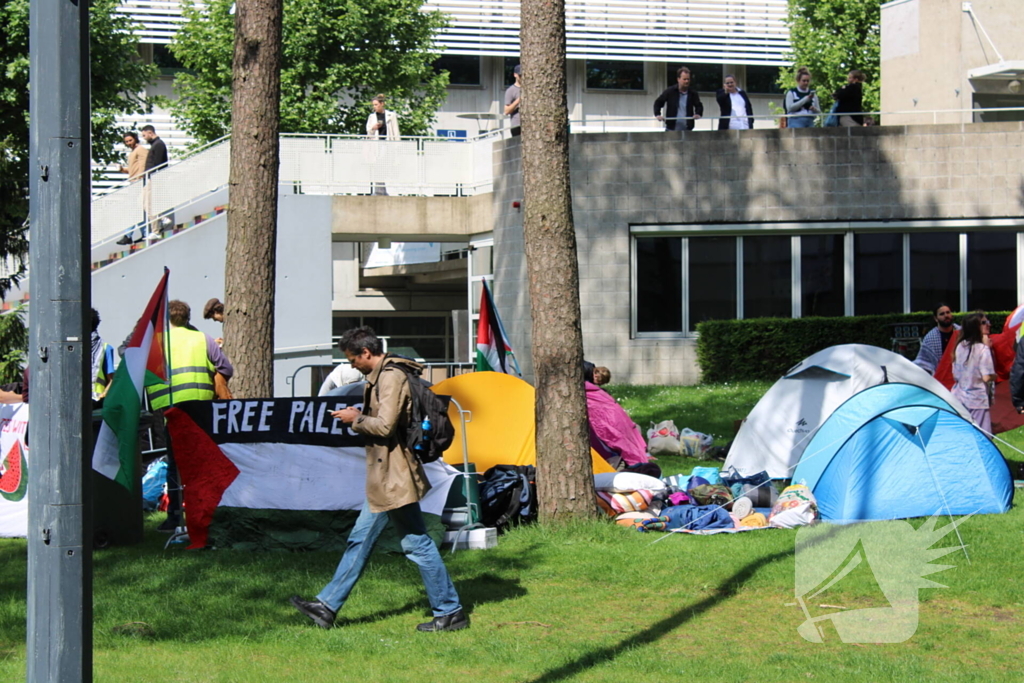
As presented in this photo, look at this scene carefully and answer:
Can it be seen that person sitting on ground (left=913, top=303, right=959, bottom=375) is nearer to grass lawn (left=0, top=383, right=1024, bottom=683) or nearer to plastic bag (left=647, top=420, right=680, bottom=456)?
plastic bag (left=647, top=420, right=680, bottom=456)

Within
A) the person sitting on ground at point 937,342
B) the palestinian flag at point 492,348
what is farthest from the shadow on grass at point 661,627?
the person sitting on ground at point 937,342

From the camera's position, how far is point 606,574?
8.00 metres

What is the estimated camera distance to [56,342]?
3.28m

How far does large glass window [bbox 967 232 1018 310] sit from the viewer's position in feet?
69.1

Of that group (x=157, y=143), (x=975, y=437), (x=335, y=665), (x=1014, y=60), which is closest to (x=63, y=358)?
(x=335, y=665)

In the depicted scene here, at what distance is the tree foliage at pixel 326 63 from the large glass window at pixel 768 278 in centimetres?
1613

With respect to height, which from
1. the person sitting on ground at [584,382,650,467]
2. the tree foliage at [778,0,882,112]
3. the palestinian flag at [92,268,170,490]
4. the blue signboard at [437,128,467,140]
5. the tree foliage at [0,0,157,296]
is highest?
the tree foliage at [778,0,882,112]

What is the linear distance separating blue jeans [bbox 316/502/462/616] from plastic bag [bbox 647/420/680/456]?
7375mm

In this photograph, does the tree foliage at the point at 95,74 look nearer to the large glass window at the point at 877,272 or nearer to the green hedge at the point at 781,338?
the green hedge at the point at 781,338

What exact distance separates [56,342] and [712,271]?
18575 millimetres

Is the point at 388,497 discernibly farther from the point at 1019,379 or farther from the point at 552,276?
the point at 1019,379

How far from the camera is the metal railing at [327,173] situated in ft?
70.1

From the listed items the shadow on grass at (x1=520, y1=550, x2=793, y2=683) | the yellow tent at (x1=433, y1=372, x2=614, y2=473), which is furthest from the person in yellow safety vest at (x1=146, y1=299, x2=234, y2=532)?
the shadow on grass at (x1=520, y1=550, x2=793, y2=683)

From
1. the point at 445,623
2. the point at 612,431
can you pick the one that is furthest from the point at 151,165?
the point at 445,623
